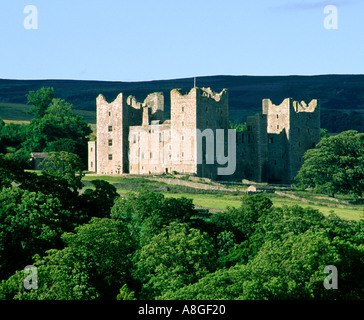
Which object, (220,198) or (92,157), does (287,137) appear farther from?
(220,198)

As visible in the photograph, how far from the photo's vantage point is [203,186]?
9031 centimetres

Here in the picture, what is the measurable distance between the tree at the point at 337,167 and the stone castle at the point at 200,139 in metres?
10.7

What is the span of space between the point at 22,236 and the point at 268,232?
15658 millimetres

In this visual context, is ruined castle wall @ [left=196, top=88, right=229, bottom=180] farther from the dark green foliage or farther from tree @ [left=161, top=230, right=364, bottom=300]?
tree @ [left=161, top=230, right=364, bottom=300]

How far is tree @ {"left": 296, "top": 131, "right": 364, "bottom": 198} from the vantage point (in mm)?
92438

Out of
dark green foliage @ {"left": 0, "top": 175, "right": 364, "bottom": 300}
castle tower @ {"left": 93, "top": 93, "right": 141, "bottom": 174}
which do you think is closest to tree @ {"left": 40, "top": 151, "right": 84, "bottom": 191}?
dark green foliage @ {"left": 0, "top": 175, "right": 364, "bottom": 300}

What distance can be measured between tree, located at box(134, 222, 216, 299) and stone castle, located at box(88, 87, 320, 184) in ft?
144

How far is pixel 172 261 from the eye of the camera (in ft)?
170

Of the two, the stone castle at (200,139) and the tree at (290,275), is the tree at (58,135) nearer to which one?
the stone castle at (200,139)

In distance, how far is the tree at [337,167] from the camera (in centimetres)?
9244

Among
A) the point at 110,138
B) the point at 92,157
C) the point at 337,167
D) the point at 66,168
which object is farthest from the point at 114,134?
the point at 66,168

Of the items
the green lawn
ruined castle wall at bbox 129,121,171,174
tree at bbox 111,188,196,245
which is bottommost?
the green lawn

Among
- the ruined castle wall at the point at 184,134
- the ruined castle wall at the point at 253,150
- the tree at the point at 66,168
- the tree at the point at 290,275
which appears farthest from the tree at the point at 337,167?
the tree at the point at 290,275

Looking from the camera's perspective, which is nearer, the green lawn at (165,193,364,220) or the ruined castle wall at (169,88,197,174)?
the green lawn at (165,193,364,220)
